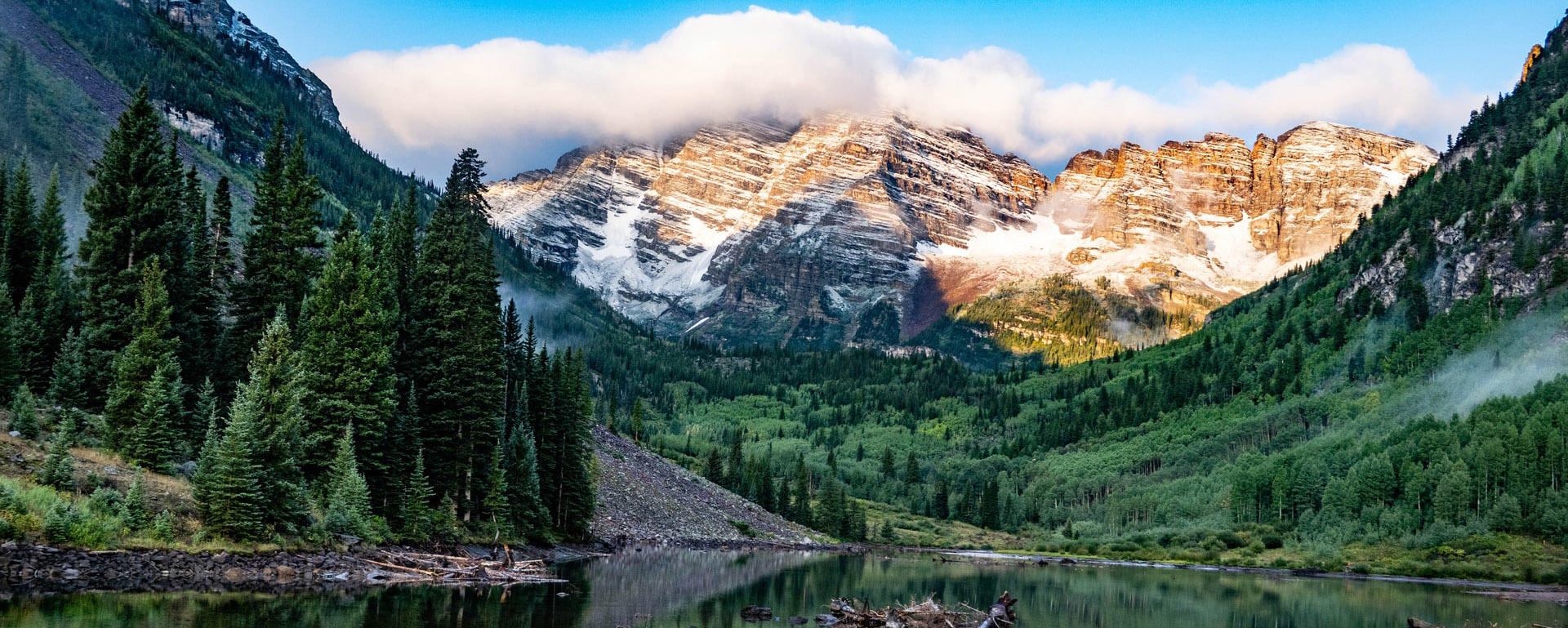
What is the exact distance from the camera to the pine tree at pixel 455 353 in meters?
76.2

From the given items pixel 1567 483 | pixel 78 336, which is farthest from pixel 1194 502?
pixel 78 336

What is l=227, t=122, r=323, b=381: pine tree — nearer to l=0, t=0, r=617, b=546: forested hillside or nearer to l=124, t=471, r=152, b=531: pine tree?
l=0, t=0, r=617, b=546: forested hillside

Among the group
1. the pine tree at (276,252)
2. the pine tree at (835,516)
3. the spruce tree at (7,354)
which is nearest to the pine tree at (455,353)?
the pine tree at (276,252)

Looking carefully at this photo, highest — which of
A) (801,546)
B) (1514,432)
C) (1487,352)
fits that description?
(1487,352)

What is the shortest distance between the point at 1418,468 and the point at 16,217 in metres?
144

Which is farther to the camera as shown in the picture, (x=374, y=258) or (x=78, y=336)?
(x=374, y=258)

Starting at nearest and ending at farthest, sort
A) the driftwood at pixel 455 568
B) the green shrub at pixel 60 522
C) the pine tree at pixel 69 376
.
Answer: the green shrub at pixel 60 522 < the pine tree at pixel 69 376 < the driftwood at pixel 455 568

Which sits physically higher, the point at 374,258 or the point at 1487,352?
the point at 1487,352

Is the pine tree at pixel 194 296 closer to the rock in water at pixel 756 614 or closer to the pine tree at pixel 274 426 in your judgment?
the pine tree at pixel 274 426

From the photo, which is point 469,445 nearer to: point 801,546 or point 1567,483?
point 801,546

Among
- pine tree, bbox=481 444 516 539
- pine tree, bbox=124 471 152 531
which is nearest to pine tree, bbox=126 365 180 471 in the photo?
pine tree, bbox=124 471 152 531

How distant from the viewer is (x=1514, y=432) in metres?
129

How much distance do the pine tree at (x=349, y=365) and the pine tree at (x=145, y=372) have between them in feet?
23.8

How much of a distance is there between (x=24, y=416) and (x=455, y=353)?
2965 centimetres
